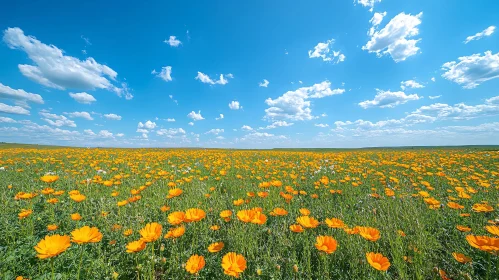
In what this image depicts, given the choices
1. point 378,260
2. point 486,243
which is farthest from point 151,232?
point 486,243

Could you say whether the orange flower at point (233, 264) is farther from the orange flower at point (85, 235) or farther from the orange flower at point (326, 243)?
the orange flower at point (85, 235)

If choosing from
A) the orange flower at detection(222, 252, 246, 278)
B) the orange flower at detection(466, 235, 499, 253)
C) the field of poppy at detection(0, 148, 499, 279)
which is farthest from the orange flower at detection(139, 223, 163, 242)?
the orange flower at detection(466, 235, 499, 253)

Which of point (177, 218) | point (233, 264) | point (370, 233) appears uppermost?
point (177, 218)

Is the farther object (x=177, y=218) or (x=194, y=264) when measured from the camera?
(x=177, y=218)

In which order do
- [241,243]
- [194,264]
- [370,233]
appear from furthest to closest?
[241,243] < [370,233] < [194,264]

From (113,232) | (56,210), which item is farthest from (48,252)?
(56,210)

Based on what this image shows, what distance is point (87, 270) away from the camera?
78.7 inches

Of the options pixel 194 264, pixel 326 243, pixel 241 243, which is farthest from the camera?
pixel 241 243

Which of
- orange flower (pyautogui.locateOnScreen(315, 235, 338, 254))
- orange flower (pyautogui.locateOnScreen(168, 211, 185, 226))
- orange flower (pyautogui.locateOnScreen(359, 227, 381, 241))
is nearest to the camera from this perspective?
orange flower (pyautogui.locateOnScreen(315, 235, 338, 254))

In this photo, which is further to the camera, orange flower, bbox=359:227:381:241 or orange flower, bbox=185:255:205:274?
orange flower, bbox=359:227:381:241

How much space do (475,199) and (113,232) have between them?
623cm

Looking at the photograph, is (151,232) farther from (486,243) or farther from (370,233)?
(486,243)

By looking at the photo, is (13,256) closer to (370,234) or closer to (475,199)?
(370,234)

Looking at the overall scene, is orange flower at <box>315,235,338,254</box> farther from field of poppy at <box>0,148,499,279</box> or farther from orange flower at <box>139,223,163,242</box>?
orange flower at <box>139,223,163,242</box>
